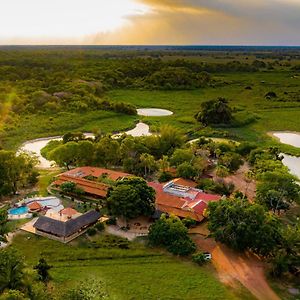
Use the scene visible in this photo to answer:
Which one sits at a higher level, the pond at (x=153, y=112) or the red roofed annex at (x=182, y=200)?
the red roofed annex at (x=182, y=200)

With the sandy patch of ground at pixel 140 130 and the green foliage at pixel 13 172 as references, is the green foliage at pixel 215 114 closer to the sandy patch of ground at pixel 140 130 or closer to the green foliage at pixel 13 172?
the sandy patch of ground at pixel 140 130

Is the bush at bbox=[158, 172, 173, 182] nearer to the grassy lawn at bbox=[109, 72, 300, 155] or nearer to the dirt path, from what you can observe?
the dirt path

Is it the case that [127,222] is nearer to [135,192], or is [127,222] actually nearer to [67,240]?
[135,192]

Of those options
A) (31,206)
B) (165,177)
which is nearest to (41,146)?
(165,177)

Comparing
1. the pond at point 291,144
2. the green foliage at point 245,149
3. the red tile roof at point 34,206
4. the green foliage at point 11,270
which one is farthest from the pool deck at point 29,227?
the pond at point 291,144

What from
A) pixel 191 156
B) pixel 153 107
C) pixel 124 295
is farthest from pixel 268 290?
pixel 153 107

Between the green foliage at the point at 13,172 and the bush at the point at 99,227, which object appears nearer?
the bush at the point at 99,227
